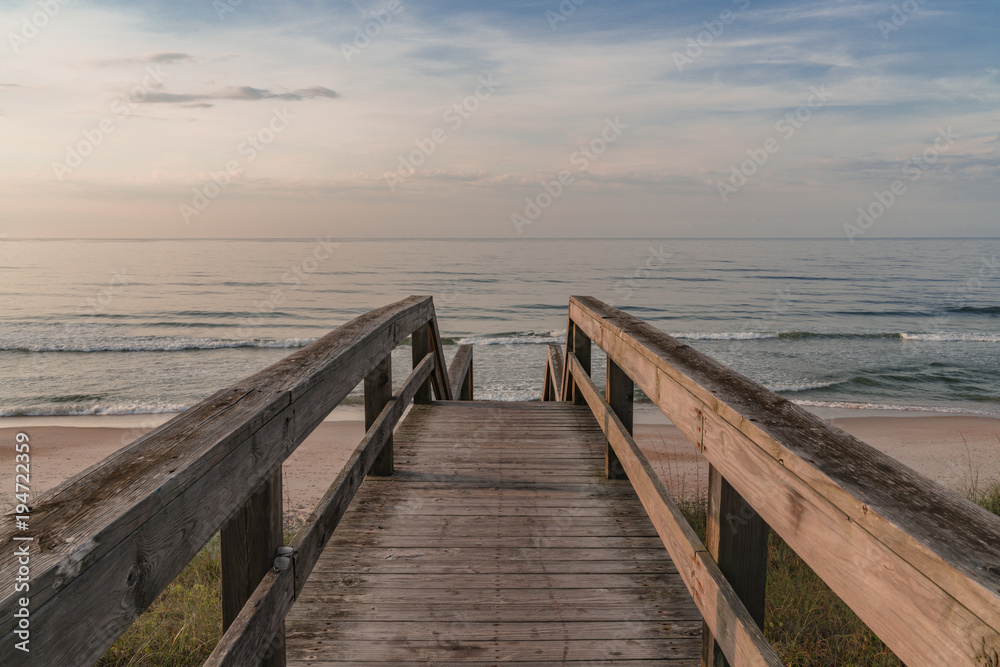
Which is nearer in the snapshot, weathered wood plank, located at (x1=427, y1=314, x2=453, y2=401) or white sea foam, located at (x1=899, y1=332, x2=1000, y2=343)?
weathered wood plank, located at (x1=427, y1=314, x2=453, y2=401)

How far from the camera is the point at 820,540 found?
3.27 ft

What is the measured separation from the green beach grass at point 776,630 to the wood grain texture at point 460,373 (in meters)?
3.30

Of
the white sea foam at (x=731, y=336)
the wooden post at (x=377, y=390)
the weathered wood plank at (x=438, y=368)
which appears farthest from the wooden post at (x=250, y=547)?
the white sea foam at (x=731, y=336)

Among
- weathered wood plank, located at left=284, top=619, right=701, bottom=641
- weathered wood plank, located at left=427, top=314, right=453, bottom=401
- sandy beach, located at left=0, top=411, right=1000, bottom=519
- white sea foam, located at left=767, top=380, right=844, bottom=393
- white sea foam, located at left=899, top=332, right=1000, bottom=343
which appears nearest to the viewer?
weathered wood plank, located at left=284, top=619, right=701, bottom=641

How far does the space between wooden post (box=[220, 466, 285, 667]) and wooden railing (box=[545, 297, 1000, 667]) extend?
121cm

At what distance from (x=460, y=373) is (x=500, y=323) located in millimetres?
16390

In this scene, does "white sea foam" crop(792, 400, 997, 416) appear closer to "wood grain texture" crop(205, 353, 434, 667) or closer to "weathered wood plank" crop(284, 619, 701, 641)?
"weathered wood plank" crop(284, 619, 701, 641)

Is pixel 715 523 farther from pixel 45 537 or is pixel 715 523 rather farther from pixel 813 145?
pixel 813 145

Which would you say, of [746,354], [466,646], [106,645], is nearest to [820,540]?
[106,645]

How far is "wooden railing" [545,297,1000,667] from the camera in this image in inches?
27.7

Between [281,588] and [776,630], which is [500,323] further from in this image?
A: [281,588]

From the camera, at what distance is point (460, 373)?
7.21m

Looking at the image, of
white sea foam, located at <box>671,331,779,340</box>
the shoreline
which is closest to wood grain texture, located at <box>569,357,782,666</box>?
the shoreline

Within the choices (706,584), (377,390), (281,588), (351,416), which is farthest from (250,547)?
(351,416)
